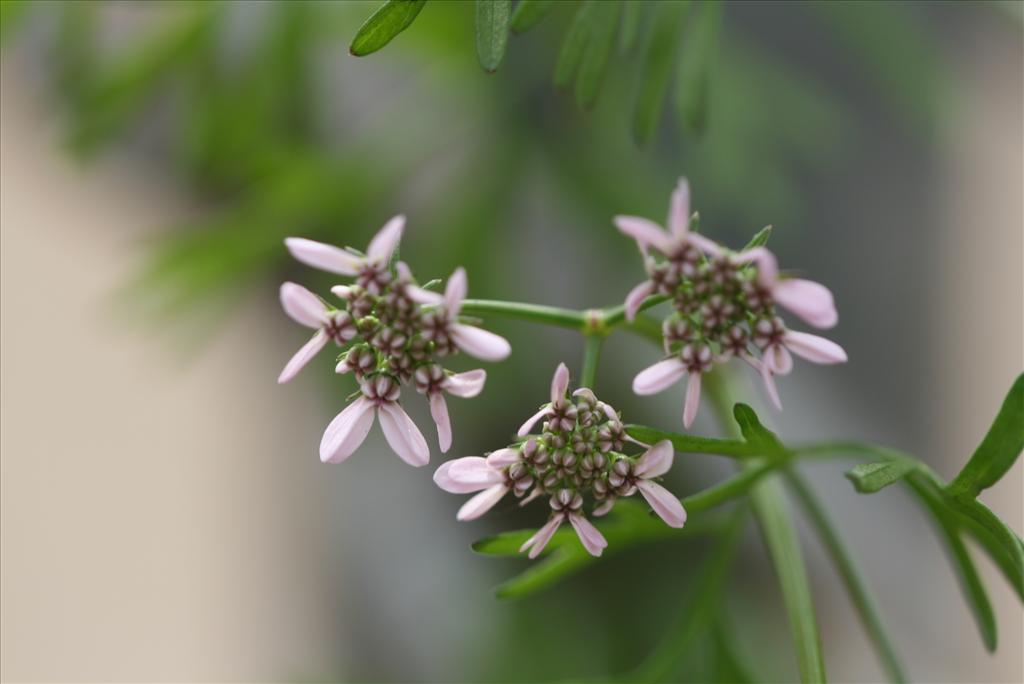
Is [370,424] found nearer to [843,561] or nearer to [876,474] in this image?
[876,474]

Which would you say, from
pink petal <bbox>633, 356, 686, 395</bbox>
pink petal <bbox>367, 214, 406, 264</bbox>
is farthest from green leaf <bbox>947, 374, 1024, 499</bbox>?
pink petal <bbox>367, 214, 406, 264</bbox>

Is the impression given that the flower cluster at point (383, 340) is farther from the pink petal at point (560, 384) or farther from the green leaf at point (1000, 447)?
the green leaf at point (1000, 447)

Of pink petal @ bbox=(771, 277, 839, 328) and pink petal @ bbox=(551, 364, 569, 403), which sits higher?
pink petal @ bbox=(551, 364, 569, 403)

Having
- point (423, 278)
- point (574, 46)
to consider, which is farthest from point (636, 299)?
point (423, 278)

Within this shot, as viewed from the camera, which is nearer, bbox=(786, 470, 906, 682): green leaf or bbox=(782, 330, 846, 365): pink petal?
bbox=(782, 330, 846, 365): pink petal

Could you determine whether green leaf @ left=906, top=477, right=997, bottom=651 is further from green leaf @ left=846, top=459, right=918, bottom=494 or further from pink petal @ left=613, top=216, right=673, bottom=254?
pink petal @ left=613, top=216, right=673, bottom=254

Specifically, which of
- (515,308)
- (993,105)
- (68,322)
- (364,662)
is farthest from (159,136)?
(515,308)
